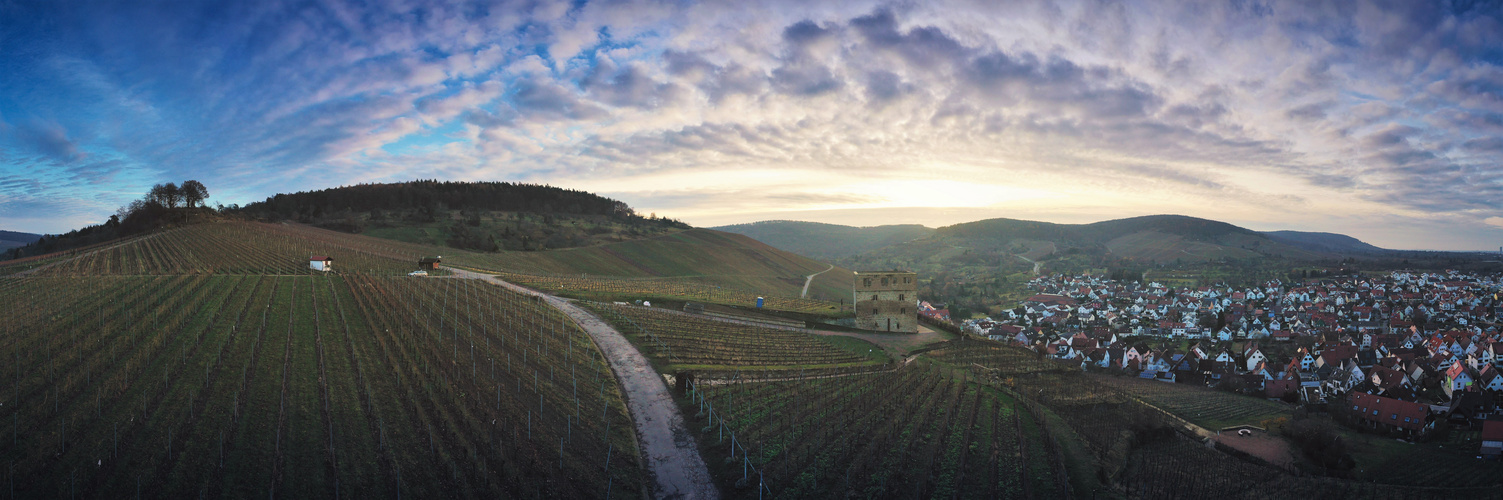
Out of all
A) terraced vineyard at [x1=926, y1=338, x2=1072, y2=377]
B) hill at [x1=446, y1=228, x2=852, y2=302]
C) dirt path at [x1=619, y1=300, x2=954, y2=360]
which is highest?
hill at [x1=446, y1=228, x2=852, y2=302]

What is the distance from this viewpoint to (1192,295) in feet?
342

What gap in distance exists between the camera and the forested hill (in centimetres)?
10250

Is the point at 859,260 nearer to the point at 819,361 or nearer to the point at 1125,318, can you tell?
the point at 1125,318

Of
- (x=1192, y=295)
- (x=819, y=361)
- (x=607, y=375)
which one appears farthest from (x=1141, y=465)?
(x=1192, y=295)

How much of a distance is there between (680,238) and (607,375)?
282 feet

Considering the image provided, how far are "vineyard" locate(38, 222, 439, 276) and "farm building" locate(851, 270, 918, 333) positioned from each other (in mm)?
34163

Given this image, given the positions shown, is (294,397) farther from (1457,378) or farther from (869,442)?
(1457,378)

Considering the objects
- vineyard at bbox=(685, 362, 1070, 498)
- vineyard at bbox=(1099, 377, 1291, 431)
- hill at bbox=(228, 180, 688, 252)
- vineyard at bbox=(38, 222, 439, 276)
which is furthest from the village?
hill at bbox=(228, 180, 688, 252)

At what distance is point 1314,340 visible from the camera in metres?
65.0

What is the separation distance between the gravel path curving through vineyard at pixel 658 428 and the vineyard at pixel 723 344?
3.54 ft

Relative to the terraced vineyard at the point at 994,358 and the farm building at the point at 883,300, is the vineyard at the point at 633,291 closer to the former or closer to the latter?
the farm building at the point at 883,300

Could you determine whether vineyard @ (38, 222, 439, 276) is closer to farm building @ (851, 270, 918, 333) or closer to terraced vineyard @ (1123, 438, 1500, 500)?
farm building @ (851, 270, 918, 333)

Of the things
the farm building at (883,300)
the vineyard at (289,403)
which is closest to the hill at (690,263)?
the farm building at (883,300)

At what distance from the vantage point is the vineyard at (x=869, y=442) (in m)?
17.2
